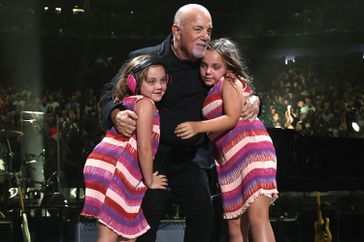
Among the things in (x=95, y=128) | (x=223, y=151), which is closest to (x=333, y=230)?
(x=223, y=151)

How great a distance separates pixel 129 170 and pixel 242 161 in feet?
1.60

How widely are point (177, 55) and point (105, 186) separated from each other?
0.65 meters

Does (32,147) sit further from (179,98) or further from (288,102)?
(179,98)

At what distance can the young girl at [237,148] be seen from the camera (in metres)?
2.66

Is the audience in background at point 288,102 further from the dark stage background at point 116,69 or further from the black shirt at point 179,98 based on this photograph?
the black shirt at point 179,98

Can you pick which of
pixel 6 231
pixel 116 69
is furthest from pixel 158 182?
pixel 116 69

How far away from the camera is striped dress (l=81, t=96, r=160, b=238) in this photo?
263 cm

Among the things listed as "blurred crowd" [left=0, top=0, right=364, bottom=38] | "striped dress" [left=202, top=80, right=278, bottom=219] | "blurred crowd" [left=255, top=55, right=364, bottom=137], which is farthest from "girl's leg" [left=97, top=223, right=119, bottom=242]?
"blurred crowd" [left=0, top=0, right=364, bottom=38]

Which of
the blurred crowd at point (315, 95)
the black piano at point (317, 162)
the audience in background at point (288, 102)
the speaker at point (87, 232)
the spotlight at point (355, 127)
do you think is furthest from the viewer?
the blurred crowd at point (315, 95)

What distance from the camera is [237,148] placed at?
2744mm

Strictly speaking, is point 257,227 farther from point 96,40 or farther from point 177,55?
point 96,40

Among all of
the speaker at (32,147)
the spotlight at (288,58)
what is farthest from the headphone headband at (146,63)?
the spotlight at (288,58)

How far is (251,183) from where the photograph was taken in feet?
8.81

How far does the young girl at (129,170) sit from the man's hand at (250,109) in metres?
0.36
